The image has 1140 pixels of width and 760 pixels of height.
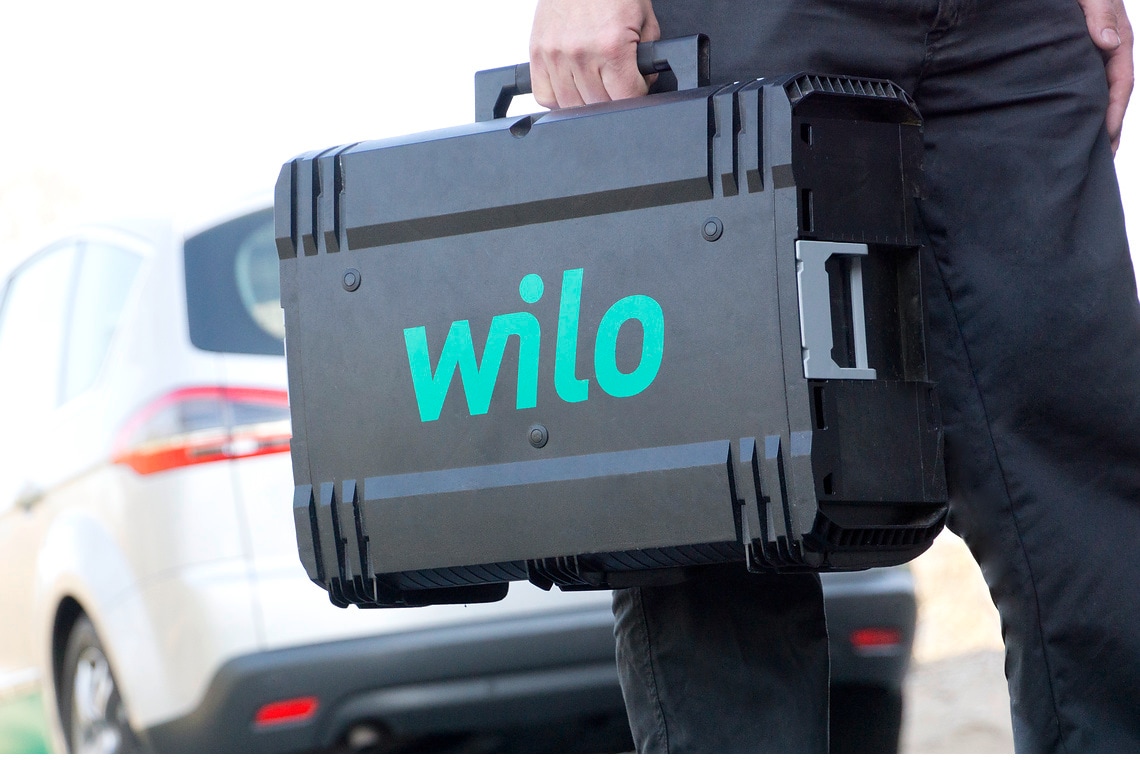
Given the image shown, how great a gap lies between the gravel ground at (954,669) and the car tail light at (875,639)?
68 millimetres

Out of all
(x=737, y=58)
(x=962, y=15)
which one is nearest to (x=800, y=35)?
(x=737, y=58)

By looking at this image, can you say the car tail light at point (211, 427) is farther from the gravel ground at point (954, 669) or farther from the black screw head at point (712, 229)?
the black screw head at point (712, 229)

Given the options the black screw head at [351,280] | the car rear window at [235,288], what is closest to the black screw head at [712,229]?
the black screw head at [351,280]

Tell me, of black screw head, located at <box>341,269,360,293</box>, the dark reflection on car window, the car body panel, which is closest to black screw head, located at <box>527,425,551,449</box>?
black screw head, located at <box>341,269,360,293</box>

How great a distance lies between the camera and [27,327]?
4.20m

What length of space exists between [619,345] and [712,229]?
14 cm

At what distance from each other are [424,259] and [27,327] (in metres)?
2.93

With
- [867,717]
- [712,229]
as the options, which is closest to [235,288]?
[867,717]

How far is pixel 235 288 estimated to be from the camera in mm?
3416

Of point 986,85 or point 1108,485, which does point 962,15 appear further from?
point 1108,485

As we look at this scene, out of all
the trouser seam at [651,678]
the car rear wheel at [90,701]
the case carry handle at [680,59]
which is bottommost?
the car rear wheel at [90,701]

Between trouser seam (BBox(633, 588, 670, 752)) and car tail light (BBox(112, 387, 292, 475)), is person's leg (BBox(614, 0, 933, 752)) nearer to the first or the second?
trouser seam (BBox(633, 588, 670, 752))

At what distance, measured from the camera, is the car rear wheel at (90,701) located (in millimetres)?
3549

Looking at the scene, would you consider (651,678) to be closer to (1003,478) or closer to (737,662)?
(737,662)
